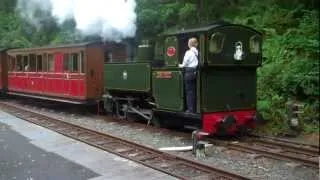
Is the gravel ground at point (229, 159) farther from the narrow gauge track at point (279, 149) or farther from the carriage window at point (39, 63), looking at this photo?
the carriage window at point (39, 63)

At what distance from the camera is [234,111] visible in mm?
12000

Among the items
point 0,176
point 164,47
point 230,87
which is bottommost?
point 0,176

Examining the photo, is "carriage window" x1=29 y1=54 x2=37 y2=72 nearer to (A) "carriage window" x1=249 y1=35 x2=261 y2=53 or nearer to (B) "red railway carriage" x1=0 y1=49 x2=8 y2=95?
(B) "red railway carriage" x1=0 y1=49 x2=8 y2=95

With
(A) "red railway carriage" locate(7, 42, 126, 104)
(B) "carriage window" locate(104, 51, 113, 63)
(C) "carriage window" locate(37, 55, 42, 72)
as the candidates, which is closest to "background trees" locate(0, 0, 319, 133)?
(A) "red railway carriage" locate(7, 42, 126, 104)

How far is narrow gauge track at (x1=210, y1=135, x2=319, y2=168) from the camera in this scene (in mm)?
9391

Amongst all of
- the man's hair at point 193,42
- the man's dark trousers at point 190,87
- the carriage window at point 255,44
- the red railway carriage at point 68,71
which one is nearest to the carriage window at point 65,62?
the red railway carriage at point 68,71

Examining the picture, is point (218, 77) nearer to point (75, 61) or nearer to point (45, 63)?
point (75, 61)

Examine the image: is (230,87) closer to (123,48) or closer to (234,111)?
(234,111)

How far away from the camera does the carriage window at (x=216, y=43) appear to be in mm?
11500

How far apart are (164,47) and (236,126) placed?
2.46 meters

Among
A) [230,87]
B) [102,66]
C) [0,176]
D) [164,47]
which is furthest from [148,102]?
[0,176]

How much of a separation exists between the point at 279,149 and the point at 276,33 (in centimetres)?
735

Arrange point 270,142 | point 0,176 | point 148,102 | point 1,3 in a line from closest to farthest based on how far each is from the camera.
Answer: point 0,176 → point 270,142 → point 148,102 → point 1,3

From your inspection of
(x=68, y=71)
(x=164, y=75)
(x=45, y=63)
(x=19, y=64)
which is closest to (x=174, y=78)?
(x=164, y=75)
